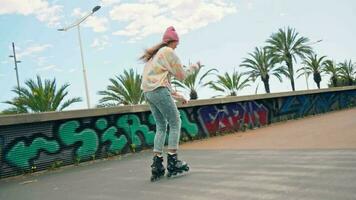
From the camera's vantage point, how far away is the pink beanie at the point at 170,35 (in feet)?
17.1

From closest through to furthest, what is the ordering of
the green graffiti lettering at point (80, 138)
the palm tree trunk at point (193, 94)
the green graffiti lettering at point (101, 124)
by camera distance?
the green graffiti lettering at point (80, 138) → the green graffiti lettering at point (101, 124) → the palm tree trunk at point (193, 94)

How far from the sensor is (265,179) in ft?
14.0

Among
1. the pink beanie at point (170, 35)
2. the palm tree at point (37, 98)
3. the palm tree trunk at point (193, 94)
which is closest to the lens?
the pink beanie at point (170, 35)

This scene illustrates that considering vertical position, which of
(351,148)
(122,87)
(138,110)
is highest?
(122,87)

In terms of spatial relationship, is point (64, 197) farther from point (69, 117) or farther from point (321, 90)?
point (321, 90)

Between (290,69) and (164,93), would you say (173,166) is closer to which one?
(164,93)

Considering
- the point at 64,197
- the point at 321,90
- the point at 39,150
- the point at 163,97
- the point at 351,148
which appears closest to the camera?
the point at 64,197

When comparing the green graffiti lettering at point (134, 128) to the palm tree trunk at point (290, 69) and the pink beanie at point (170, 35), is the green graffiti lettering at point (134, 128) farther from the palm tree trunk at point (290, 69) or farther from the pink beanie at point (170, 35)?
the palm tree trunk at point (290, 69)

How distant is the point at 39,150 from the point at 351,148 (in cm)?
558

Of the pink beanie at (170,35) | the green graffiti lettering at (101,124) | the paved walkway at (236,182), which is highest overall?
the pink beanie at (170,35)

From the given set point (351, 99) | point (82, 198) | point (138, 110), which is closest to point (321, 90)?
point (351, 99)

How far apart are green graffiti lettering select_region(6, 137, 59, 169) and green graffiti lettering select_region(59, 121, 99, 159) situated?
1.33 feet

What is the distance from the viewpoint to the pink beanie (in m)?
5.22

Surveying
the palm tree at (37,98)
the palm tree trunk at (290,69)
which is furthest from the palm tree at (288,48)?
the palm tree at (37,98)
